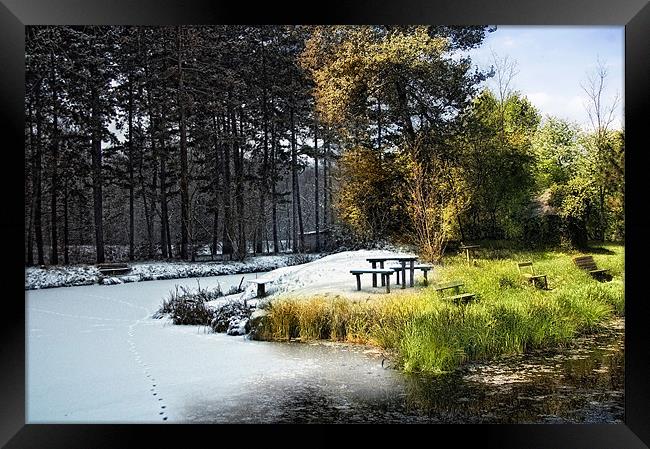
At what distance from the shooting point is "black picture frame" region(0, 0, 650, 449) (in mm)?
4340

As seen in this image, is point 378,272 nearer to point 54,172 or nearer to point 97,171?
point 97,171

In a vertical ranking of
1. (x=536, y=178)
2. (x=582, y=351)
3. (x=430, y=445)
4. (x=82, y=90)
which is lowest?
(x=430, y=445)

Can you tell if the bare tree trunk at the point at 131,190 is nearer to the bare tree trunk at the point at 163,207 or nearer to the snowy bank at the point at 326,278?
the bare tree trunk at the point at 163,207

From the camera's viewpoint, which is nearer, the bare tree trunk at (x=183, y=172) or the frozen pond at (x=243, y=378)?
the frozen pond at (x=243, y=378)

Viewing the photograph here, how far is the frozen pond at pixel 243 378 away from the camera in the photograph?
16.0 feet

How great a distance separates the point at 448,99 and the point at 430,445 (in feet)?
10.1

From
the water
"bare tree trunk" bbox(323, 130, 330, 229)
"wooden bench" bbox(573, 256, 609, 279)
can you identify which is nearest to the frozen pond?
the water

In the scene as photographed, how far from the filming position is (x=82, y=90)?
5246mm

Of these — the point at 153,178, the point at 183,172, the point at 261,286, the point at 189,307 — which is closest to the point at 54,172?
the point at 153,178

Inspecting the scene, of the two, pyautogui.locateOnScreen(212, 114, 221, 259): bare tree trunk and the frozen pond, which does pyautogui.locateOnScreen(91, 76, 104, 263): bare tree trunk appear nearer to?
the frozen pond
